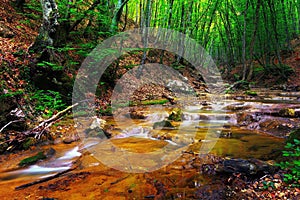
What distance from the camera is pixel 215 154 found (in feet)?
15.8

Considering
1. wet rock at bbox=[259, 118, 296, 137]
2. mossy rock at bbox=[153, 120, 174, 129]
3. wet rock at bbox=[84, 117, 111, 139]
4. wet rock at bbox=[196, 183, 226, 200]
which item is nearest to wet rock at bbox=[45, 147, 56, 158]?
wet rock at bbox=[84, 117, 111, 139]

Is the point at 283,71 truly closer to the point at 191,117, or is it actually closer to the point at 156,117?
the point at 191,117

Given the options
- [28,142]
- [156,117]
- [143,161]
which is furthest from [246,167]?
[156,117]

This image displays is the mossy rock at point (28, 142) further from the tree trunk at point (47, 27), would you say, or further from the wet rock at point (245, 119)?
the wet rock at point (245, 119)

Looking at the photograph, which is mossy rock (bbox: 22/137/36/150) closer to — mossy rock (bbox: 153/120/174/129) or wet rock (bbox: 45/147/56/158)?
wet rock (bbox: 45/147/56/158)

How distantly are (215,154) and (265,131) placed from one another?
3117mm

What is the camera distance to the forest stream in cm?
332

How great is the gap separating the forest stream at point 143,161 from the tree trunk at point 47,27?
13.6 feet

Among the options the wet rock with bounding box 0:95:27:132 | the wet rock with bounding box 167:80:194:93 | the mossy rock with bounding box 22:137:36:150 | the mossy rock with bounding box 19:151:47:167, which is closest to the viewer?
the mossy rock with bounding box 19:151:47:167

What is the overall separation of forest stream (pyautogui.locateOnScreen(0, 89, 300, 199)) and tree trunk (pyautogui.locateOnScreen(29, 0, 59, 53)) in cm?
413

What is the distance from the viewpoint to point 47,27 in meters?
8.20

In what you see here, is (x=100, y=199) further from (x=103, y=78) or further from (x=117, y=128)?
(x=103, y=78)

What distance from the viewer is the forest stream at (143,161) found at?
3320mm

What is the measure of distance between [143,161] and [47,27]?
666 cm
